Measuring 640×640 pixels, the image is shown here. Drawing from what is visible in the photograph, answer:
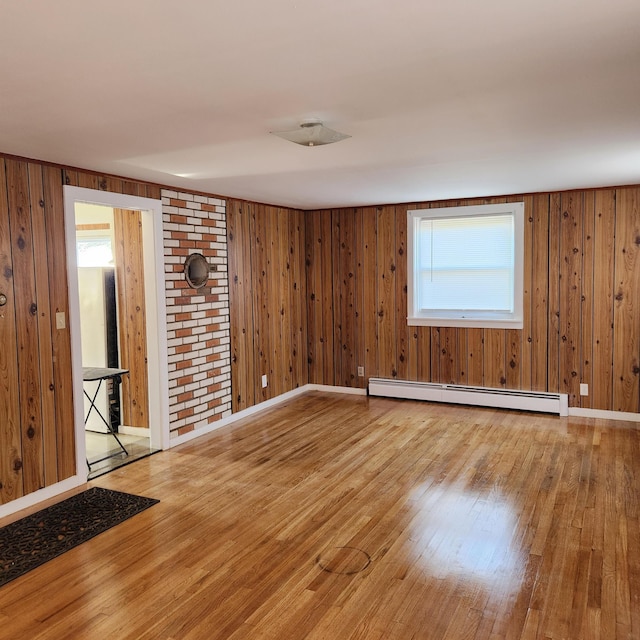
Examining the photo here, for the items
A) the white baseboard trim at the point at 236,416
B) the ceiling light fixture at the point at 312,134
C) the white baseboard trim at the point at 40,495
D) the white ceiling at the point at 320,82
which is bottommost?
the white baseboard trim at the point at 40,495

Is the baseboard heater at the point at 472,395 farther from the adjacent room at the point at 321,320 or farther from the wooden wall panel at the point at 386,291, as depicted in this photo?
the wooden wall panel at the point at 386,291

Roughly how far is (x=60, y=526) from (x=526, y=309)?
15.0ft

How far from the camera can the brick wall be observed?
4.83 metres

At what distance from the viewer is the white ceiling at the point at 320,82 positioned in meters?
1.65

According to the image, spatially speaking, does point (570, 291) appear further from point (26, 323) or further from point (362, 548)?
point (26, 323)

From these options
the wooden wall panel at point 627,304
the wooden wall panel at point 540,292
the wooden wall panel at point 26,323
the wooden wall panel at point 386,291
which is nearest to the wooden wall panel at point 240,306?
the wooden wall panel at point 386,291

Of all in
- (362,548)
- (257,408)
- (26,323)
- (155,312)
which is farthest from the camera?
(257,408)

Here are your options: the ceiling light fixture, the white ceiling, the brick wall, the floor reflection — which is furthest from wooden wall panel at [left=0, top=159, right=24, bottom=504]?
the floor reflection

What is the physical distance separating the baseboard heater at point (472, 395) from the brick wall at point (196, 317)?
192cm

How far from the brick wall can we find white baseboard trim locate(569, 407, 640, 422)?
3458 millimetres

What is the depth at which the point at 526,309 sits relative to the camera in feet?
18.7

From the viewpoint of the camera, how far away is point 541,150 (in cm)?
357

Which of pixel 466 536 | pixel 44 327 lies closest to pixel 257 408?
pixel 44 327

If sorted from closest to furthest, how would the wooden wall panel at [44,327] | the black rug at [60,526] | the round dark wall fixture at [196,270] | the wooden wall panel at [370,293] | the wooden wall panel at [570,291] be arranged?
the black rug at [60,526], the wooden wall panel at [44,327], the round dark wall fixture at [196,270], the wooden wall panel at [570,291], the wooden wall panel at [370,293]
